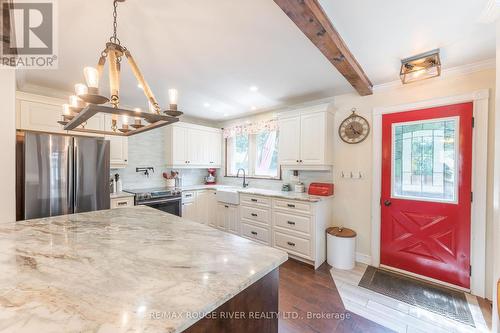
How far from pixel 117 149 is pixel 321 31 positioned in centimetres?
323

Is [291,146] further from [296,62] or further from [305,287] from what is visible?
[305,287]

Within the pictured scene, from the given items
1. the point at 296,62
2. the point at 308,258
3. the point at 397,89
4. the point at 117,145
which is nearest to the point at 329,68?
the point at 296,62

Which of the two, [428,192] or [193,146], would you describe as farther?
[193,146]

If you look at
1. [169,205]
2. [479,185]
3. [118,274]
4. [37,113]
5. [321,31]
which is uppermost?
[321,31]

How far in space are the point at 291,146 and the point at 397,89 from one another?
4.97 feet

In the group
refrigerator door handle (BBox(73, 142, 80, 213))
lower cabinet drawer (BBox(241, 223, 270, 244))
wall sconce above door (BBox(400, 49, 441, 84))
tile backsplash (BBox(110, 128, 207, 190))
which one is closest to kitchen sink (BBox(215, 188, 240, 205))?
lower cabinet drawer (BBox(241, 223, 270, 244))

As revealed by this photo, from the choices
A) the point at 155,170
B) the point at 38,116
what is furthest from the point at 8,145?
the point at 155,170

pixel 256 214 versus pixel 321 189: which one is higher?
pixel 321 189

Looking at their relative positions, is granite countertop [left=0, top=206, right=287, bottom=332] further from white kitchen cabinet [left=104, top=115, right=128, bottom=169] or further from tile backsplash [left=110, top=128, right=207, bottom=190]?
tile backsplash [left=110, top=128, right=207, bottom=190]

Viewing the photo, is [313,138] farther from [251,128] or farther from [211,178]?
[211,178]

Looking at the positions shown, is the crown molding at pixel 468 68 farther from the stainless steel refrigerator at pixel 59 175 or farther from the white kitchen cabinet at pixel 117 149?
the white kitchen cabinet at pixel 117 149

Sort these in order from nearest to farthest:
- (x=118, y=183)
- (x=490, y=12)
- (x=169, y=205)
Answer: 1. (x=490, y=12)
2. (x=118, y=183)
3. (x=169, y=205)

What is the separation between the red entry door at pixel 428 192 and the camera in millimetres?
2199

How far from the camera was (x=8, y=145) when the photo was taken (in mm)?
1987
